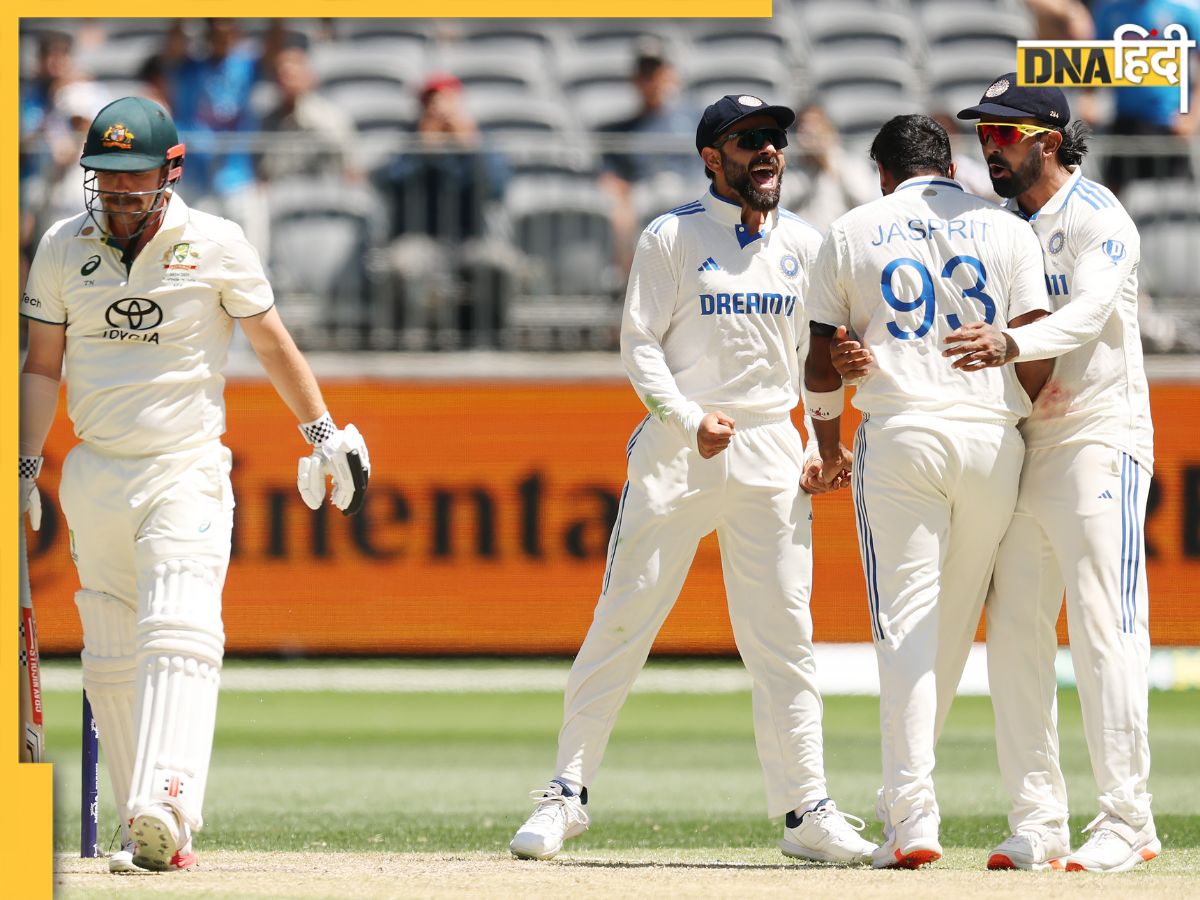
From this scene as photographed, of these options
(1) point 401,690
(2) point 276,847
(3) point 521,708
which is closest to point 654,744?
(3) point 521,708

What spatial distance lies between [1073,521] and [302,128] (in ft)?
31.4

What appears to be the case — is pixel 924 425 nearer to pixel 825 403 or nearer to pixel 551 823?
pixel 825 403

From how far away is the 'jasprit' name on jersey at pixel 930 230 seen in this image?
228 inches

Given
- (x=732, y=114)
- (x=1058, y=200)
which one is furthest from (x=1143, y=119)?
(x=732, y=114)

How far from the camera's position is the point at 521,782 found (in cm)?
869

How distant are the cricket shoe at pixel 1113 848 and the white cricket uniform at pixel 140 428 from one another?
2678 mm

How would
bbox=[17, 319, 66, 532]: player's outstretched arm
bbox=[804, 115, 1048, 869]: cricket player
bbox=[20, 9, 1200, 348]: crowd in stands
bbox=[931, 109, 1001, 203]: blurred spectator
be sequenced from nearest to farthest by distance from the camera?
1. bbox=[804, 115, 1048, 869]: cricket player
2. bbox=[17, 319, 66, 532]: player's outstretched arm
3. bbox=[931, 109, 1001, 203]: blurred spectator
4. bbox=[20, 9, 1200, 348]: crowd in stands

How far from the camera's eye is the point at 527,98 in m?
15.9

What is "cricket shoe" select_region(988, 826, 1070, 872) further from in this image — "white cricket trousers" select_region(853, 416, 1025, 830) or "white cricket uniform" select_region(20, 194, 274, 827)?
"white cricket uniform" select_region(20, 194, 274, 827)

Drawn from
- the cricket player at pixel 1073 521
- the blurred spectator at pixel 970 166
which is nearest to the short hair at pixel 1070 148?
the cricket player at pixel 1073 521

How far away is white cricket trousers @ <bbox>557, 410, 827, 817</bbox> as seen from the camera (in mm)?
6082

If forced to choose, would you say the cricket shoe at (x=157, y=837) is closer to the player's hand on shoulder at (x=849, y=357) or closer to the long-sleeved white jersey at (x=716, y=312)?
the long-sleeved white jersey at (x=716, y=312)

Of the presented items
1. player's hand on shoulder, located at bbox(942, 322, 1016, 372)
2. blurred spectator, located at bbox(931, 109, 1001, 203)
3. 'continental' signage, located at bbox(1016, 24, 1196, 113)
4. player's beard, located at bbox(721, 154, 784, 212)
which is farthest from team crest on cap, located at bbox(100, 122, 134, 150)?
blurred spectator, located at bbox(931, 109, 1001, 203)

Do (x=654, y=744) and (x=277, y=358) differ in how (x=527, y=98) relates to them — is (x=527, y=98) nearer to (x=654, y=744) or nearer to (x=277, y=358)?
(x=654, y=744)
